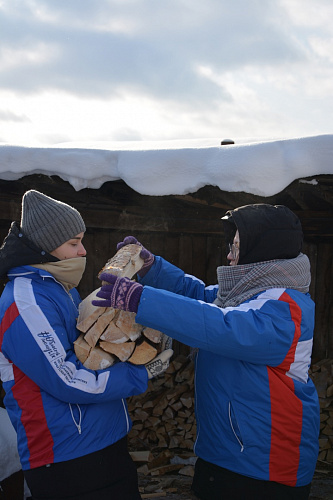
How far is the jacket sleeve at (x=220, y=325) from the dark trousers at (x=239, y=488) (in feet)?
1.95

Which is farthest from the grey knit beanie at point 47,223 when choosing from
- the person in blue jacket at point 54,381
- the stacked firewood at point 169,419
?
the stacked firewood at point 169,419

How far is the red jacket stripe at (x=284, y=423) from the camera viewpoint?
2.15 metres

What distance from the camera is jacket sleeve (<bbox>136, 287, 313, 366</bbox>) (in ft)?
6.46

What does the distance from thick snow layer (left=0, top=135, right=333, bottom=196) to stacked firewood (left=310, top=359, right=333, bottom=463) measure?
2451 millimetres

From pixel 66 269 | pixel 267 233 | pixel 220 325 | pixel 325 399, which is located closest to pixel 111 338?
pixel 66 269

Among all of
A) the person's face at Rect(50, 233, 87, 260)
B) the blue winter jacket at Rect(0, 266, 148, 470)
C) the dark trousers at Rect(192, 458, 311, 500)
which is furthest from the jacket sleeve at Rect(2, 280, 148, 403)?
the dark trousers at Rect(192, 458, 311, 500)

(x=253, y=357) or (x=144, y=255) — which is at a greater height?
(x=144, y=255)

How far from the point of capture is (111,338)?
2.14 meters

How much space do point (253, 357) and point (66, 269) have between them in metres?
0.98

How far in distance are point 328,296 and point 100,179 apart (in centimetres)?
270

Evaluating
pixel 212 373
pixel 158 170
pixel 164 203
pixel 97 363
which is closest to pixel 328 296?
pixel 164 203

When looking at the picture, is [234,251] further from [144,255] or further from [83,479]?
[83,479]

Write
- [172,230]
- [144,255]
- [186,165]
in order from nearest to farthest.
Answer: [144,255], [186,165], [172,230]

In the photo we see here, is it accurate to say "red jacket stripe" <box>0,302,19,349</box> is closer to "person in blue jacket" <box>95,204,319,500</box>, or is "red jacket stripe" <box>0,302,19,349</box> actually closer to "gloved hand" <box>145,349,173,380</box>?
"person in blue jacket" <box>95,204,319,500</box>
